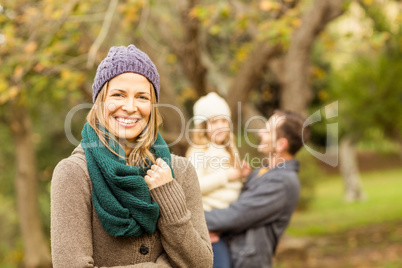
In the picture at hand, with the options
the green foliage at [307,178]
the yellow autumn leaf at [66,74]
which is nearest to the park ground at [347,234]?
the green foliage at [307,178]

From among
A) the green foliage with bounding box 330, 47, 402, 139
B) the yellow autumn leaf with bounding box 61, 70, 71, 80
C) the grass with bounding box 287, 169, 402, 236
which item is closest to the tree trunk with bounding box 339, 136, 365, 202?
the grass with bounding box 287, 169, 402, 236

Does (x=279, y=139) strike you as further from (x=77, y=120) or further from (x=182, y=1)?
(x=77, y=120)

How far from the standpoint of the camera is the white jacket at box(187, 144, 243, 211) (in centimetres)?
297

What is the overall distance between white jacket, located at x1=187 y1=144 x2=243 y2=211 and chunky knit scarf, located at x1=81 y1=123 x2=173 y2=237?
1.29m

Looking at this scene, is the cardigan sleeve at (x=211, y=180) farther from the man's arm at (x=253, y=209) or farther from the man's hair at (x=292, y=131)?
the man's hair at (x=292, y=131)

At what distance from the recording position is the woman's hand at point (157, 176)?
171 centimetres

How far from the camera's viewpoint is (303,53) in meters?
5.72

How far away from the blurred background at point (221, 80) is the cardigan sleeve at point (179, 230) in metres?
2.91

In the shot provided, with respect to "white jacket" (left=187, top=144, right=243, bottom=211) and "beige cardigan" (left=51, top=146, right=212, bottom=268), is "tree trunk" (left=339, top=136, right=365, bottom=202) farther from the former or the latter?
"beige cardigan" (left=51, top=146, right=212, bottom=268)

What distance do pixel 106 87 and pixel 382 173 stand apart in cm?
2492

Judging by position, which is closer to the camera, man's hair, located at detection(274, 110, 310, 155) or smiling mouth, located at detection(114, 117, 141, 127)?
smiling mouth, located at detection(114, 117, 141, 127)

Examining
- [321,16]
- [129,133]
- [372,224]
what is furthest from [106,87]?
[372,224]

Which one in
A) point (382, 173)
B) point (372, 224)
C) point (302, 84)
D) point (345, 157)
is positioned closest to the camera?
point (302, 84)

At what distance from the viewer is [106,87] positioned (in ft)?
5.76
